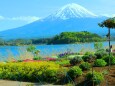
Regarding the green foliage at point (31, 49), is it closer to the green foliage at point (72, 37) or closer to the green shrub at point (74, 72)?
the green shrub at point (74, 72)

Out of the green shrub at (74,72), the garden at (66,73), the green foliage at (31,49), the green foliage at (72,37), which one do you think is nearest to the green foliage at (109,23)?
the garden at (66,73)

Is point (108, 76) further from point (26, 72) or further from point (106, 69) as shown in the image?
point (26, 72)

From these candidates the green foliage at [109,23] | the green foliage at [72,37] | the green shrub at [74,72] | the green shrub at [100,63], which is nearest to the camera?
the green shrub at [74,72]

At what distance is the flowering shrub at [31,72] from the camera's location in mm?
14711

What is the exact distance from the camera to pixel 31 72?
1543 centimetres

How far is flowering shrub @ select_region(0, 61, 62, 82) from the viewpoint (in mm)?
14711

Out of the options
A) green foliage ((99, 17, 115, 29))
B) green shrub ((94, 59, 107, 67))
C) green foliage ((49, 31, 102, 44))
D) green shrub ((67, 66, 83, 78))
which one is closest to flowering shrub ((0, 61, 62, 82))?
green shrub ((67, 66, 83, 78))

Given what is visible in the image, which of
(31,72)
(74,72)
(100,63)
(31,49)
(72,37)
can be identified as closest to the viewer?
(74,72)

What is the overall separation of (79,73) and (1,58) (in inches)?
423

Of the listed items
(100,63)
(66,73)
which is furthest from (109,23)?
(66,73)

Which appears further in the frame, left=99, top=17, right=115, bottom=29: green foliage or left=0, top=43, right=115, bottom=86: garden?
left=99, top=17, right=115, bottom=29: green foliage

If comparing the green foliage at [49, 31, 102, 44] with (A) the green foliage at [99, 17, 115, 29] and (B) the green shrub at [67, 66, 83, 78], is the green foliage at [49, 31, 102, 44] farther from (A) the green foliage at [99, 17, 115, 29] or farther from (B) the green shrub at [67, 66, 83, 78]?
(B) the green shrub at [67, 66, 83, 78]

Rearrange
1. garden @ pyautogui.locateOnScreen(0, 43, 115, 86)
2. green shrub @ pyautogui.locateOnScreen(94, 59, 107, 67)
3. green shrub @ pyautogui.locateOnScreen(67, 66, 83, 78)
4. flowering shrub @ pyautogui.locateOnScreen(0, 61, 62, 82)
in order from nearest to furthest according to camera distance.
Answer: garden @ pyautogui.locateOnScreen(0, 43, 115, 86)
green shrub @ pyautogui.locateOnScreen(67, 66, 83, 78)
flowering shrub @ pyautogui.locateOnScreen(0, 61, 62, 82)
green shrub @ pyautogui.locateOnScreen(94, 59, 107, 67)

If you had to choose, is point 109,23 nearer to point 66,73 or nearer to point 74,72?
point 74,72
